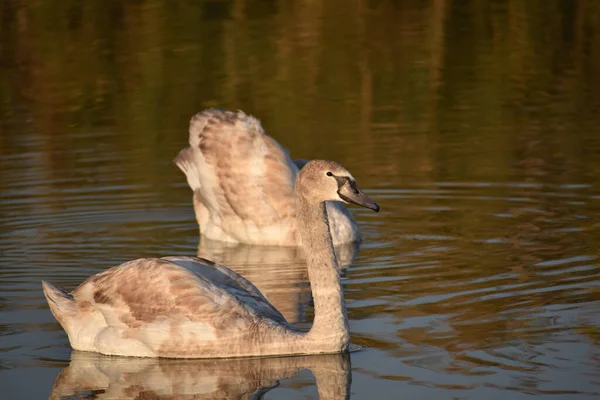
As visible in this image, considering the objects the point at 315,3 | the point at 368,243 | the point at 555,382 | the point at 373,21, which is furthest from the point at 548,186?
the point at 315,3

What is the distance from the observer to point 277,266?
1316cm

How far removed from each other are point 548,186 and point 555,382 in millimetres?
7085

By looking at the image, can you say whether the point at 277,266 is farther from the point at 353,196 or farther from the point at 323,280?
the point at 353,196

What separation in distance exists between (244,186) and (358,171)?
2.57 m

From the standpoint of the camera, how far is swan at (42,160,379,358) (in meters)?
9.83

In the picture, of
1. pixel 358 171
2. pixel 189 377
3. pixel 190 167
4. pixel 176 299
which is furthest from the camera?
pixel 358 171

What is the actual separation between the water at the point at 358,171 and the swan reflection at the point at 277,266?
5cm

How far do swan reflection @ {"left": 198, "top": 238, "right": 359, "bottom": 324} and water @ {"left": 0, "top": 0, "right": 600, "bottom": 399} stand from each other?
0.15 ft

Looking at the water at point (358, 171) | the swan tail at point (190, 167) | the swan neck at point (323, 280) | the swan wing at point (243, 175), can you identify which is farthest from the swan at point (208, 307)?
the swan tail at point (190, 167)

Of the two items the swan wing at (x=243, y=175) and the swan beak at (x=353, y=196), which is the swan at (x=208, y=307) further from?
the swan wing at (x=243, y=175)

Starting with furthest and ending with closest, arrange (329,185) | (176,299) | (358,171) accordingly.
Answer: (358,171)
(329,185)
(176,299)

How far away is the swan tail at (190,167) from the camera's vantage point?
15.3m

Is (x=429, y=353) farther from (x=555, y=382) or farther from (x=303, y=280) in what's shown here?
(x=303, y=280)

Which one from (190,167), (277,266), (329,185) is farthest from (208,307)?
(190,167)
